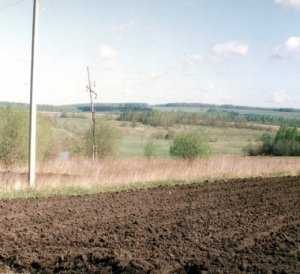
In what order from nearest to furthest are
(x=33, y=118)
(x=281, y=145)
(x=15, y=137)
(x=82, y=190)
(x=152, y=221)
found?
(x=152, y=221) < (x=82, y=190) < (x=33, y=118) < (x=15, y=137) < (x=281, y=145)

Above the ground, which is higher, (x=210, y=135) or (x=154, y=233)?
(x=154, y=233)

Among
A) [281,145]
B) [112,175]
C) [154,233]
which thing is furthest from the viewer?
[281,145]

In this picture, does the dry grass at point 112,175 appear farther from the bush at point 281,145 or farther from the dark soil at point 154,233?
the bush at point 281,145

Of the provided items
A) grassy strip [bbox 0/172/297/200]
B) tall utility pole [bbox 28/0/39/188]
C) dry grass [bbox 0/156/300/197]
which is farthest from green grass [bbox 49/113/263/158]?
tall utility pole [bbox 28/0/39/188]

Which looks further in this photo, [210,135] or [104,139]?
[210,135]

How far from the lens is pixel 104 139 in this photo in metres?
39.5

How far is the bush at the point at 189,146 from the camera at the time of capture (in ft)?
148

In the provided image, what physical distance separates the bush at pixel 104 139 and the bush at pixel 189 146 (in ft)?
23.0

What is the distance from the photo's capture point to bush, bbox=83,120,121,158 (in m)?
39.2

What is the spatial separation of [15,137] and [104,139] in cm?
941

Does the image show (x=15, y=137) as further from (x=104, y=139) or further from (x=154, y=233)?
(x=154, y=233)

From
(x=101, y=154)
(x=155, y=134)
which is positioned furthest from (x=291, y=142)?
(x=101, y=154)

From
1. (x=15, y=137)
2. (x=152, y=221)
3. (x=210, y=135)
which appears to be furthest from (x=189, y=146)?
(x=210, y=135)

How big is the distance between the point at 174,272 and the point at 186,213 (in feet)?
16.9
